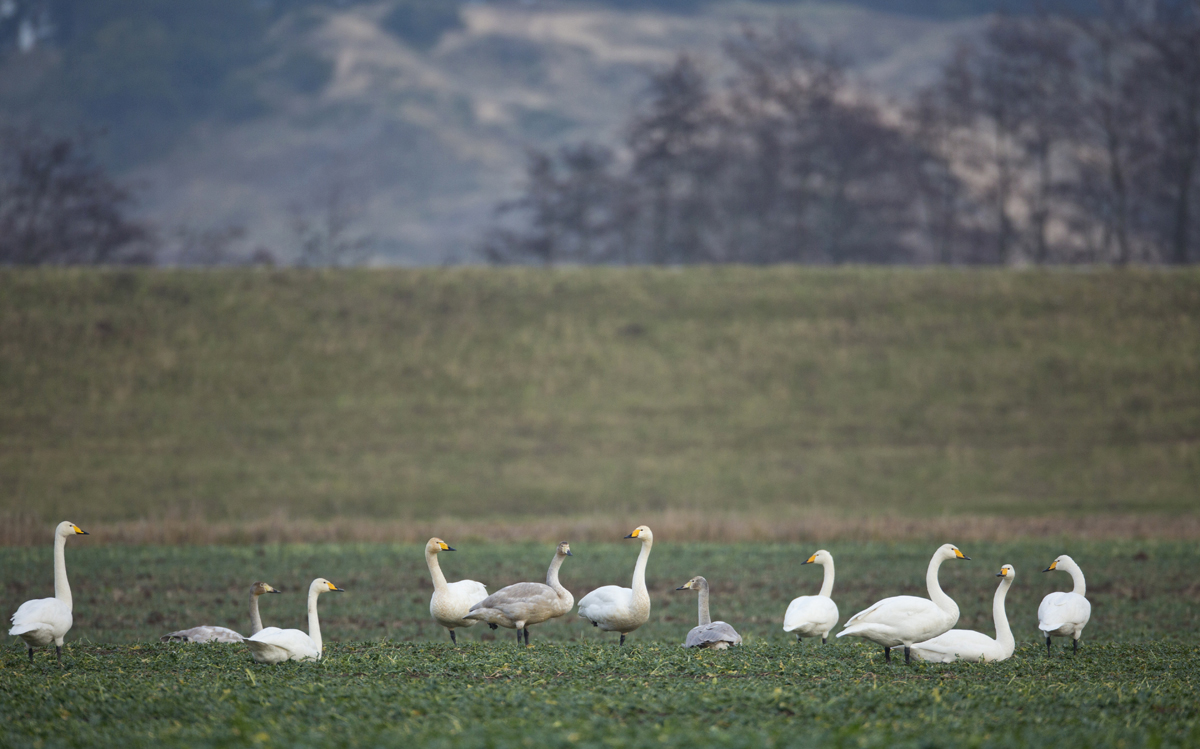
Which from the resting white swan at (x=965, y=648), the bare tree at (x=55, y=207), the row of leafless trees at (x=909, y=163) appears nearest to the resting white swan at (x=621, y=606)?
the resting white swan at (x=965, y=648)

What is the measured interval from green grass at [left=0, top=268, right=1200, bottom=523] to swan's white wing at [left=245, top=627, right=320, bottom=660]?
26483mm

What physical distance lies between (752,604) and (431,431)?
2857 cm

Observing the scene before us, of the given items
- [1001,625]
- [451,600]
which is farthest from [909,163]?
[451,600]

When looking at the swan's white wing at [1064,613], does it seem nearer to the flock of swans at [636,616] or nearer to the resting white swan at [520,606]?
the flock of swans at [636,616]

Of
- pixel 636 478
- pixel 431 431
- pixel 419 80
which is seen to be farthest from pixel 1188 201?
pixel 419 80

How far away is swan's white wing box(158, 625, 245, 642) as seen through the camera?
48.9ft

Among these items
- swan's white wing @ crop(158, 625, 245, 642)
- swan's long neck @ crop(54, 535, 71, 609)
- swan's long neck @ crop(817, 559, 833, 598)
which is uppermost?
swan's long neck @ crop(54, 535, 71, 609)

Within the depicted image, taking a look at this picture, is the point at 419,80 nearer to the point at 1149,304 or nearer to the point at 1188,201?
the point at 1188,201

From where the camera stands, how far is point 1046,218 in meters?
71.5

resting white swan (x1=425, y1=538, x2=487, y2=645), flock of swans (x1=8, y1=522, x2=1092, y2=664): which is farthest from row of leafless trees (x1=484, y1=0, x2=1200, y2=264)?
resting white swan (x1=425, y1=538, x2=487, y2=645)

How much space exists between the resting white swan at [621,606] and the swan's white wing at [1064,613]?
16.9ft

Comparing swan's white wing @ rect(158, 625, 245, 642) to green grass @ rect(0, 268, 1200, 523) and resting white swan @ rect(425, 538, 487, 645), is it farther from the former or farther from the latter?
green grass @ rect(0, 268, 1200, 523)

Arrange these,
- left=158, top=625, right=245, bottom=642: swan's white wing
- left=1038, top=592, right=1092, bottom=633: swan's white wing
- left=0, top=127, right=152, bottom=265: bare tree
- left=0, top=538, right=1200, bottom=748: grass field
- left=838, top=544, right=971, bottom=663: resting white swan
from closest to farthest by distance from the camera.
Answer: left=0, top=538, right=1200, bottom=748: grass field → left=838, top=544, right=971, bottom=663: resting white swan → left=1038, top=592, right=1092, bottom=633: swan's white wing → left=158, top=625, right=245, bottom=642: swan's white wing → left=0, top=127, right=152, bottom=265: bare tree

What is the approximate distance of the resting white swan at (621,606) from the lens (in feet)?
48.4
